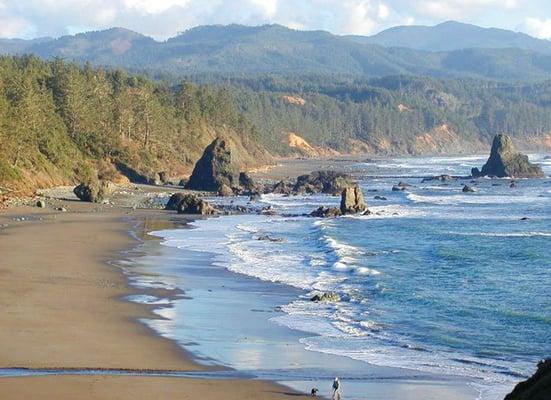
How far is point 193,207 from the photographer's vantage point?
70.5 meters

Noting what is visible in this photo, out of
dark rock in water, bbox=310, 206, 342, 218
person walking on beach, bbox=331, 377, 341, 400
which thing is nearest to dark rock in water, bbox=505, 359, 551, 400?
person walking on beach, bbox=331, 377, 341, 400

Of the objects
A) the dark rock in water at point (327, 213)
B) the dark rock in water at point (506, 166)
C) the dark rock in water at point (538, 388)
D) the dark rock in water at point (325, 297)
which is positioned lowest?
the dark rock in water at point (325, 297)

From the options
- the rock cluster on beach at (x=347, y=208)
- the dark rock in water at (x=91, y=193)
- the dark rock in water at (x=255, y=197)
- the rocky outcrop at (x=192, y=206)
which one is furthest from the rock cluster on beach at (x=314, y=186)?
the rocky outcrop at (x=192, y=206)

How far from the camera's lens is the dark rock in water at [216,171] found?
97000 millimetres

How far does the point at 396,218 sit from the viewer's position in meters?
68.8

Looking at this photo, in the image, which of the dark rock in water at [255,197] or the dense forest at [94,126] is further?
the dark rock in water at [255,197]

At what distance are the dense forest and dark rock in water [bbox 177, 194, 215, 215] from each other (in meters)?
13.3

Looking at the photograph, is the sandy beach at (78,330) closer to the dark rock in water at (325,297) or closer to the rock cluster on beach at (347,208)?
the dark rock in water at (325,297)

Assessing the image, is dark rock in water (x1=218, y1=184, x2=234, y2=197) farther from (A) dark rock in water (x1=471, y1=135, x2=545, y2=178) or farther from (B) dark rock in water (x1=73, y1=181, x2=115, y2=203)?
(A) dark rock in water (x1=471, y1=135, x2=545, y2=178)

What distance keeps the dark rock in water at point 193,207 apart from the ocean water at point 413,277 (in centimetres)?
311

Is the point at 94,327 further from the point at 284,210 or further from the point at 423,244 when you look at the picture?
the point at 284,210

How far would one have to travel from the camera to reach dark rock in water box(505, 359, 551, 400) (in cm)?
1170

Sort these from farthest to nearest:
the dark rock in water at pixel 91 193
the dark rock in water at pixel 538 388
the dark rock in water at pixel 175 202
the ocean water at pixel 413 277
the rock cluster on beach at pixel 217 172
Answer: the rock cluster on beach at pixel 217 172 < the dark rock in water at pixel 91 193 < the dark rock in water at pixel 175 202 < the ocean water at pixel 413 277 < the dark rock in water at pixel 538 388

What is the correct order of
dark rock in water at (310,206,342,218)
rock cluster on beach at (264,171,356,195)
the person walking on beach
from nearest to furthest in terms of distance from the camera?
the person walking on beach
dark rock in water at (310,206,342,218)
rock cluster on beach at (264,171,356,195)
